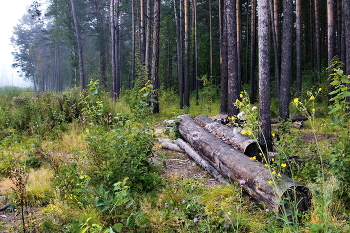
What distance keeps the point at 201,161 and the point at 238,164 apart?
1.34 meters

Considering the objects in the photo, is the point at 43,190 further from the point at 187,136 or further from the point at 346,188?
the point at 346,188

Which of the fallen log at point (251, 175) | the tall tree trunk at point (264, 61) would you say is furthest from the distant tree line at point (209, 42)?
the fallen log at point (251, 175)

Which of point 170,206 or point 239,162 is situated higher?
point 239,162

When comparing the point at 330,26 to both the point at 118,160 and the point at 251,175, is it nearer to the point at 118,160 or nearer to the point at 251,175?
the point at 251,175

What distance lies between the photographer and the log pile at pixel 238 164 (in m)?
3.22

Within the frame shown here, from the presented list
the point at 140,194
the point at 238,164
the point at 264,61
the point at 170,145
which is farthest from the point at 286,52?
the point at 140,194

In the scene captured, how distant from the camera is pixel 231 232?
2.93 metres

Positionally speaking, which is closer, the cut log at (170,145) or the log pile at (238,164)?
the log pile at (238,164)

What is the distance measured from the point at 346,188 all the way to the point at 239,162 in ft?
5.10

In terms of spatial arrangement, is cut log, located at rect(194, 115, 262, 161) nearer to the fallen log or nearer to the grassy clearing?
the fallen log

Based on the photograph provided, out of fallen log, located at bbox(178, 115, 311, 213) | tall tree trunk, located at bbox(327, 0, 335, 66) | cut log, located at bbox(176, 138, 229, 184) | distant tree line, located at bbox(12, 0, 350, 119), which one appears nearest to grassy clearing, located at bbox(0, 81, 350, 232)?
fallen log, located at bbox(178, 115, 311, 213)

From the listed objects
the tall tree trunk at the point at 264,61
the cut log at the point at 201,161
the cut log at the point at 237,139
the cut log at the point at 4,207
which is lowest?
the cut log at the point at 4,207

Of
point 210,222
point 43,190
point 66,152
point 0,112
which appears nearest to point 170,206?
point 210,222

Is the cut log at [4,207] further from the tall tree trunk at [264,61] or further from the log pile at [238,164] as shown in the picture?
the tall tree trunk at [264,61]
